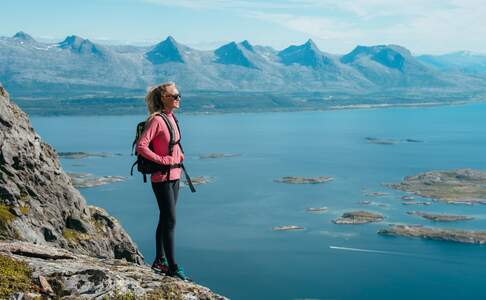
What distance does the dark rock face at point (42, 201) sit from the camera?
28.7 meters

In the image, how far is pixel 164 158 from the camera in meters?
11.4

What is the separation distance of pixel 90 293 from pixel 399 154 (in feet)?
638

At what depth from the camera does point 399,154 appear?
197 m

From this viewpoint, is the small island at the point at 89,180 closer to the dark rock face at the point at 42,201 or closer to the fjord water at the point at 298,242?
the fjord water at the point at 298,242

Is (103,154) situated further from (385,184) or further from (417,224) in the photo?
(417,224)

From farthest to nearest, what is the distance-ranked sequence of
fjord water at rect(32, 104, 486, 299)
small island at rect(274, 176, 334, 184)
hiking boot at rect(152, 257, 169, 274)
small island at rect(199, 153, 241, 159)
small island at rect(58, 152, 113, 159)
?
small island at rect(199, 153, 241, 159)
small island at rect(58, 152, 113, 159)
small island at rect(274, 176, 334, 184)
fjord water at rect(32, 104, 486, 299)
hiking boot at rect(152, 257, 169, 274)

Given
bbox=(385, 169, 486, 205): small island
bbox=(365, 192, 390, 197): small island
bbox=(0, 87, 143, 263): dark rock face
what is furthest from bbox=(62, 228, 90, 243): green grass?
bbox=(385, 169, 486, 205): small island

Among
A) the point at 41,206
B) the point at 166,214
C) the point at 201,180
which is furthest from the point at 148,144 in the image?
the point at 201,180

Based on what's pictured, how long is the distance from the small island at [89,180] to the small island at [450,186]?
59.9 m

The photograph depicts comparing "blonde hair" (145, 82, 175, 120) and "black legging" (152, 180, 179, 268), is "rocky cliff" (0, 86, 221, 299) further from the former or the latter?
"blonde hair" (145, 82, 175, 120)

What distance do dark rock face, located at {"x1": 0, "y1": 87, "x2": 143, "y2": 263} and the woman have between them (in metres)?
16.3

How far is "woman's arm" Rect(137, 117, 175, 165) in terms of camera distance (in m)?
11.3

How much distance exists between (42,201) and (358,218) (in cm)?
8075

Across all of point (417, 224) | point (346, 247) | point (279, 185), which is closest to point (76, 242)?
point (346, 247)
